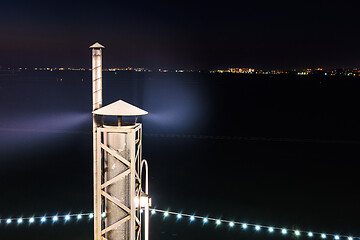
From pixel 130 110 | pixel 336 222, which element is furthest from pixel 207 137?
pixel 130 110

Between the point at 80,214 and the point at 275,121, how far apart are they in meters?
27.5

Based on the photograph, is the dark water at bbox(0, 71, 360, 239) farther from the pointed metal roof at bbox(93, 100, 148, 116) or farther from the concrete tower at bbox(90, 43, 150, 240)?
the pointed metal roof at bbox(93, 100, 148, 116)

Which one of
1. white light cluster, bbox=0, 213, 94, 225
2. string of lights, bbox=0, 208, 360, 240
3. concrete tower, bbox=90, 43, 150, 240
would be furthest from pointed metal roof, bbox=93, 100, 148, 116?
white light cluster, bbox=0, 213, 94, 225

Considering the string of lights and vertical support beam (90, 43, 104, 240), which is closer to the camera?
vertical support beam (90, 43, 104, 240)

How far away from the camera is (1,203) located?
9570 mm

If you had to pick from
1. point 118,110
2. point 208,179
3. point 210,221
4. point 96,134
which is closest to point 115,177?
point 96,134

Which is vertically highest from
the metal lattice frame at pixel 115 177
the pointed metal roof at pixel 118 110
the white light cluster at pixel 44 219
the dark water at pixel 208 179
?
the pointed metal roof at pixel 118 110

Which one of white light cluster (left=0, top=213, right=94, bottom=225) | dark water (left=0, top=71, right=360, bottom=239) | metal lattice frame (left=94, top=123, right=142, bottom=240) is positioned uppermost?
metal lattice frame (left=94, top=123, right=142, bottom=240)

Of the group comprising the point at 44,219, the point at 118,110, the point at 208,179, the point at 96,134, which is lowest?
the point at 208,179

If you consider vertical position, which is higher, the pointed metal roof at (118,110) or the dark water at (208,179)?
the pointed metal roof at (118,110)

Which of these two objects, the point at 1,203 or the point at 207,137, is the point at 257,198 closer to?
the point at 1,203

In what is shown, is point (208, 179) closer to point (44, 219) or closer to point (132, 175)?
point (44, 219)

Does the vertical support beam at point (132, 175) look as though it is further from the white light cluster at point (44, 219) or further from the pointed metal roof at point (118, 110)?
the white light cluster at point (44, 219)

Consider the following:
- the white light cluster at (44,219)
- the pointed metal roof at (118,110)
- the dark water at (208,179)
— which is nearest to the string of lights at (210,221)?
the white light cluster at (44,219)
